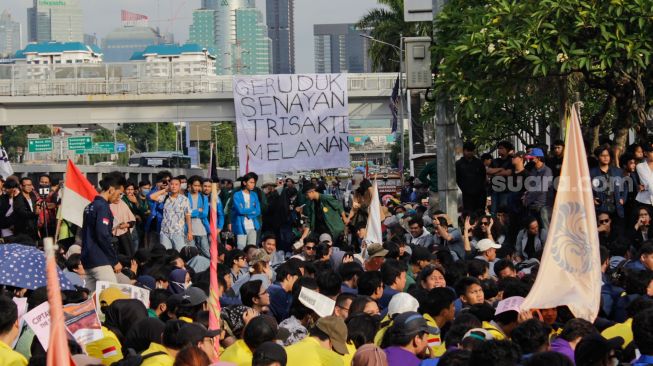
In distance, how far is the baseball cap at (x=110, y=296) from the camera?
10.4 metres

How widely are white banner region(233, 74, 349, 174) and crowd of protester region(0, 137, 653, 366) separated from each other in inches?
38.1

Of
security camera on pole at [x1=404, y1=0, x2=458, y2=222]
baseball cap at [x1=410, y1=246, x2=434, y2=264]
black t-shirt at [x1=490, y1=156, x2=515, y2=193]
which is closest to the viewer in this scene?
baseball cap at [x1=410, y1=246, x2=434, y2=264]

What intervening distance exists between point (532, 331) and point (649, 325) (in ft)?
2.80

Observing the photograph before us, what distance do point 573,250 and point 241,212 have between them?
33.0ft

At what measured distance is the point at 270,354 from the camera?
692 cm

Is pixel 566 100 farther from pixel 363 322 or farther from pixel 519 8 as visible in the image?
pixel 363 322

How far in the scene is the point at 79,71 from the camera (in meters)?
47.5

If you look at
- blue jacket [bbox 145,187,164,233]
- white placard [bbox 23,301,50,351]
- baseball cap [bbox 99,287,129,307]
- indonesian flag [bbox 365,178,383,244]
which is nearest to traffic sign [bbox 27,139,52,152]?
blue jacket [bbox 145,187,164,233]

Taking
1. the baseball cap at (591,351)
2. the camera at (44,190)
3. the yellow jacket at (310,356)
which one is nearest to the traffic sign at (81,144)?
the camera at (44,190)

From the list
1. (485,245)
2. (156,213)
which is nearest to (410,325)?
(485,245)

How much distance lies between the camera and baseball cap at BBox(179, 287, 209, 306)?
988cm

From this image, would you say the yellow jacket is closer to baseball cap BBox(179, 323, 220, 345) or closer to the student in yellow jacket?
the student in yellow jacket

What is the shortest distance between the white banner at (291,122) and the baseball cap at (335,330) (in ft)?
45.8

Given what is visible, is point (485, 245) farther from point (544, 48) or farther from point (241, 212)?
point (241, 212)
